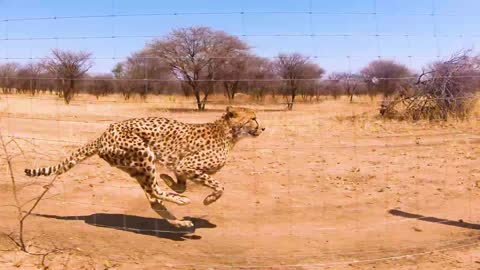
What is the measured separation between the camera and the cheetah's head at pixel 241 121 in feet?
19.2

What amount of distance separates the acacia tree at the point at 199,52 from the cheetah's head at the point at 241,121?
3548mm

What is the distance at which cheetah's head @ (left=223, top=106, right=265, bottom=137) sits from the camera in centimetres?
586

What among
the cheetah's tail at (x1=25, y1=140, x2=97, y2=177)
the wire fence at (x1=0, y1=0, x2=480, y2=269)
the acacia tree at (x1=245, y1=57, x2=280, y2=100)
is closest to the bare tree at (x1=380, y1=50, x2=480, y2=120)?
the wire fence at (x1=0, y1=0, x2=480, y2=269)

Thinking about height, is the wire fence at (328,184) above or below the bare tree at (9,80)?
below

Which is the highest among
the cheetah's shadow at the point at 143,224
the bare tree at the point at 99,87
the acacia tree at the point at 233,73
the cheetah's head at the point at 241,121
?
the acacia tree at the point at 233,73

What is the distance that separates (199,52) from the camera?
1638 cm

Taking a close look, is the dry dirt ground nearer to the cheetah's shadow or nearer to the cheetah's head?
the cheetah's shadow

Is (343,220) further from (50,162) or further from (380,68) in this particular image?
(380,68)

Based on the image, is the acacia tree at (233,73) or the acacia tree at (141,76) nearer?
the acacia tree at (141,76)

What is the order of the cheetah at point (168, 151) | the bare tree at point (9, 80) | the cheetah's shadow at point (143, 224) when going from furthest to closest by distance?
the bare tree at point (9, 80) → the cheetah at point (168, 151) → the cheetah's shadow at point (143, 224)

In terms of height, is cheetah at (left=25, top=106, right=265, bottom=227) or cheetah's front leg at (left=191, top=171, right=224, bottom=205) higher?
cheetah at (left=25, top=106, right=265, bottom=227)

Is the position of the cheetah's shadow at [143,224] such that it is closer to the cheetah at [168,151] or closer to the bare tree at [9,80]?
the cheetah at [168,151]

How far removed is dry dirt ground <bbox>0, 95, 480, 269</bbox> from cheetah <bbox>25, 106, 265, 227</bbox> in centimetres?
42

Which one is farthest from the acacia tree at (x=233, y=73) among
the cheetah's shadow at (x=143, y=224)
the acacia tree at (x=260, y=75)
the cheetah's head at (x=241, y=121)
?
the cheetah's shadow at (x=143, y=224)
